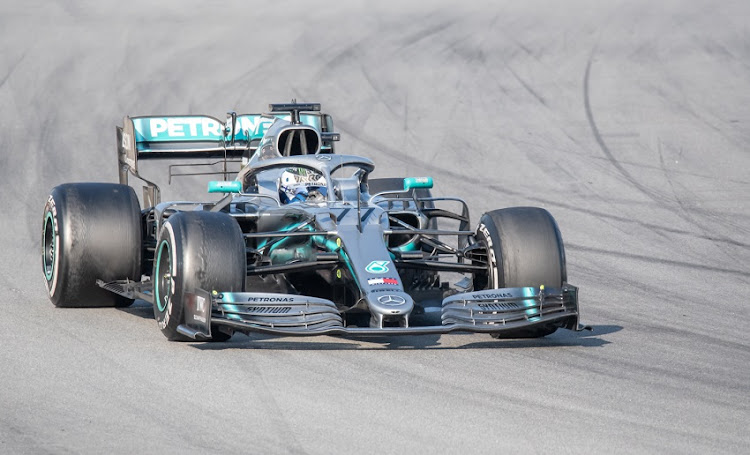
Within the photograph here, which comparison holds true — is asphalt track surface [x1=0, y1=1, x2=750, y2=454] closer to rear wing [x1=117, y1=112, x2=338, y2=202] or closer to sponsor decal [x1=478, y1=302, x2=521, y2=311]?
sponsor decal [x1=478, y1=302, x2=521, y2=311]

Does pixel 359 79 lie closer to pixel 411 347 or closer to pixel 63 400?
pixel 411 347

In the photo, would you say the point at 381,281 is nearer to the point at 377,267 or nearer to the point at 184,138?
the point at 377,267

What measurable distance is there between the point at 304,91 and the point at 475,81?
334 cm

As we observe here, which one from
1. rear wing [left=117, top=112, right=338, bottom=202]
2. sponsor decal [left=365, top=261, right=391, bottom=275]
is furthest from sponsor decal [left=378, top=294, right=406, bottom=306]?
rear wing [left=117, top=112, right=338, bottom=202]

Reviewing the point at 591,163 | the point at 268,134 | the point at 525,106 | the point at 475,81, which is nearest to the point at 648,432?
the point at 268,134

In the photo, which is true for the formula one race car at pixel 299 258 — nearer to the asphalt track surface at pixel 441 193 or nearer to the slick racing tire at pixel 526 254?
the slick racing tire at pixel 526 254

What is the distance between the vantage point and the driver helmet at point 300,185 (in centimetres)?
1215

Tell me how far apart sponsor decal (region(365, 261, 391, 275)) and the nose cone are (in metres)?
0.32

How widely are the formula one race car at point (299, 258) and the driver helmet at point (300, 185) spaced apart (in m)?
0.01

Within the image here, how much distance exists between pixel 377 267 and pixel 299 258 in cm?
128

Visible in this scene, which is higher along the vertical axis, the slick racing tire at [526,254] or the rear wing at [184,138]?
the rear wing at [184,138]

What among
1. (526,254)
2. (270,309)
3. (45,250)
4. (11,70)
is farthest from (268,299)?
(11,70)

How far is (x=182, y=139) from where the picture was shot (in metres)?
14.6

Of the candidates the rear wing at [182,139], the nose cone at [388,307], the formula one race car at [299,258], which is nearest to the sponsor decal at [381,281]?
the formula one race car at [299,258]
